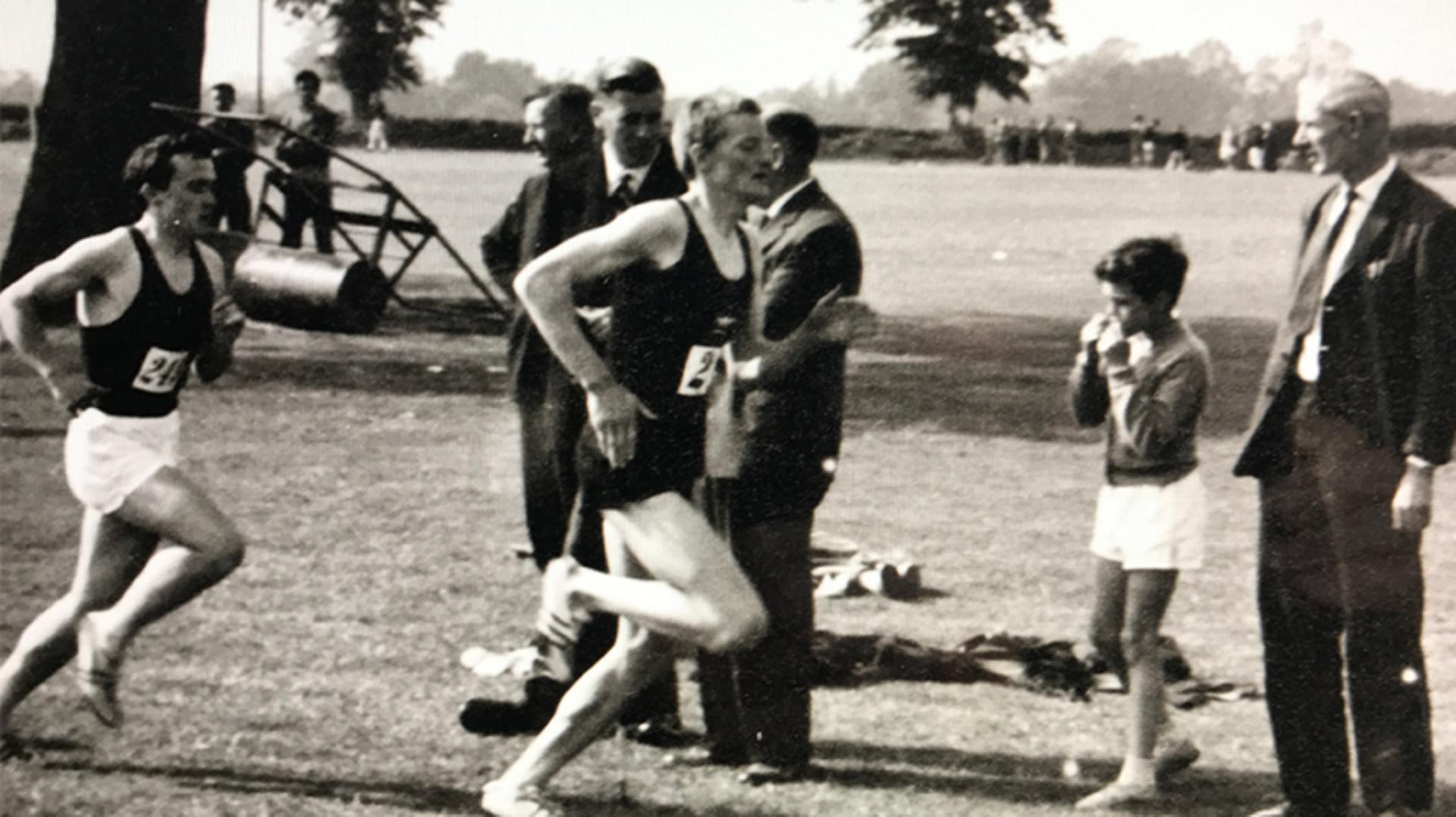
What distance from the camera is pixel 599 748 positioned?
15.0 feet

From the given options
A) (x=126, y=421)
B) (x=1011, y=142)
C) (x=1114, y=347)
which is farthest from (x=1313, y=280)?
(x=1011, y=142)

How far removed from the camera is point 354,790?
4109mm

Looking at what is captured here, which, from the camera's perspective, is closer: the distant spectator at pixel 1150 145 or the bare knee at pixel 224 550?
the bare knee at pixel 224 550

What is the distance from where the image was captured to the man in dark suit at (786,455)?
168 inches

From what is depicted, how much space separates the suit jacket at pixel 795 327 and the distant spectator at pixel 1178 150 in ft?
14.3

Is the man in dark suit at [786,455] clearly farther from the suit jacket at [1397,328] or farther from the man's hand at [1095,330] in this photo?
the suit jacket at [1397,328]

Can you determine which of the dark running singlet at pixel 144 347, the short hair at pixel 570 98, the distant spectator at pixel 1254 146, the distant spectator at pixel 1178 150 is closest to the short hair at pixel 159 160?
the dark running singlet at pixel 144 347

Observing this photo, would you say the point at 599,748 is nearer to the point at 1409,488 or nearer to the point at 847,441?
the point at 1409,488

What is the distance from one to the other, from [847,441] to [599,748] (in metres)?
4.66

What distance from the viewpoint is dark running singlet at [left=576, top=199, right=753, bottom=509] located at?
373cm

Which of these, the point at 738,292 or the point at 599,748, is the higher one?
the point at 738,292

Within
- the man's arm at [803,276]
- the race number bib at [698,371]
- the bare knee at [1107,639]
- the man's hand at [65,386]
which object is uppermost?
the man's arm at [803,276]

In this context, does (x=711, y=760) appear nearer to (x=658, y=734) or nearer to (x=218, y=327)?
(x=658, y=734)

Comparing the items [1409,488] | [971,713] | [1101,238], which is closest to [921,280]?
[1101,238]
